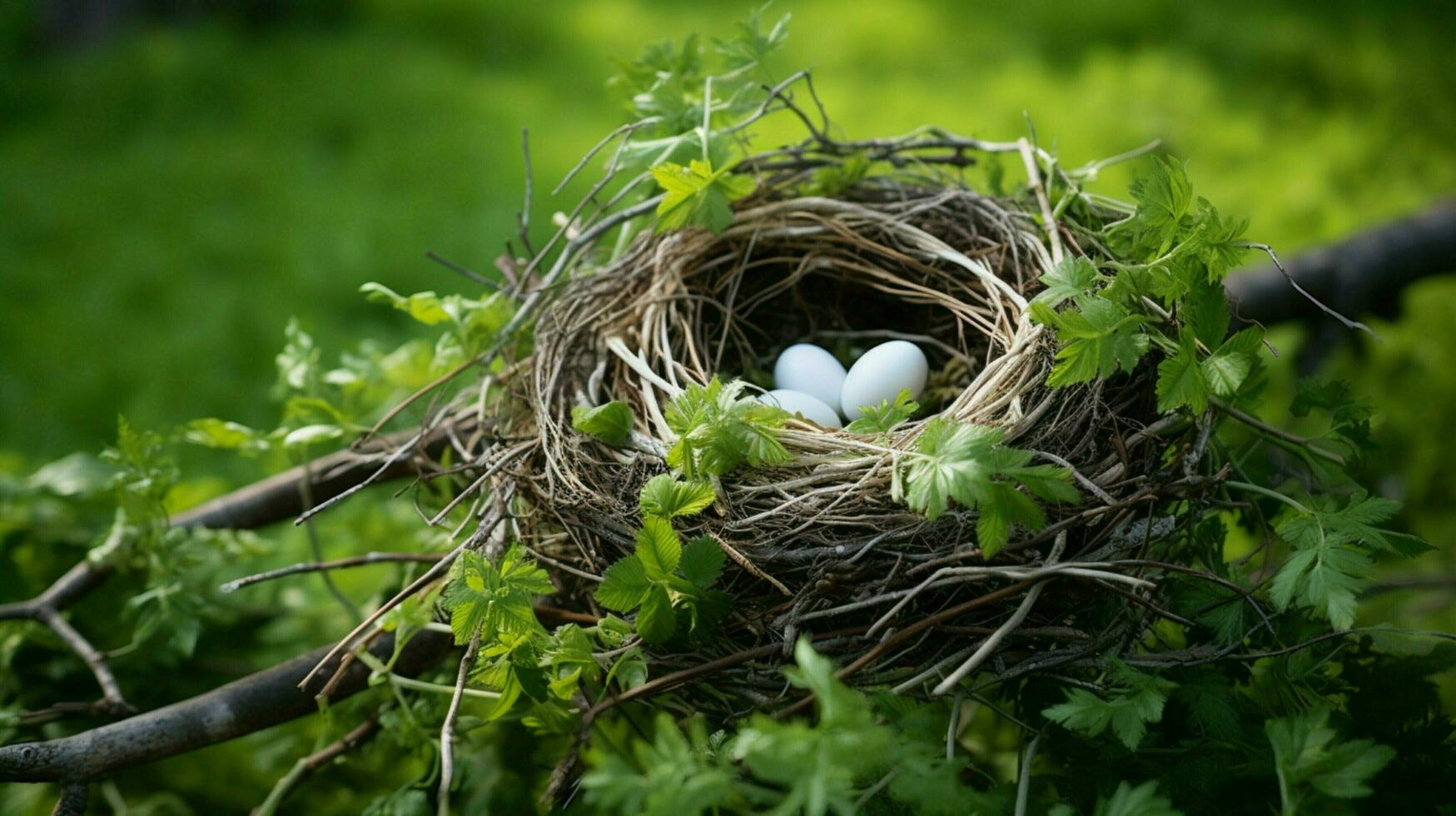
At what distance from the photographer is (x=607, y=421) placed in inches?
46.2

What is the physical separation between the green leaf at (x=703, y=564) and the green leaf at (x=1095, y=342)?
368mm

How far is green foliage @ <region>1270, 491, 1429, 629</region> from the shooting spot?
37.4 inches

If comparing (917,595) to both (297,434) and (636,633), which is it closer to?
(636,633)

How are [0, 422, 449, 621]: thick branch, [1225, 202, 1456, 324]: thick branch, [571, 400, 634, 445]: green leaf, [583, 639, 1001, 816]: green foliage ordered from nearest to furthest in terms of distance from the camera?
1. [583, 639, 1001, 816]: green foliage
2. [571, 400, 634, 445]: green leaf
3. [0, 422, 449, 621]: thick branch
4. [1225, 202, 1456, 324]: thick branch

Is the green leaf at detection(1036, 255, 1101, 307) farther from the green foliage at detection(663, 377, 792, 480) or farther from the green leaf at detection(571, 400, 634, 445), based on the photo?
the green leaf at detection(571, 400, 634, 445)

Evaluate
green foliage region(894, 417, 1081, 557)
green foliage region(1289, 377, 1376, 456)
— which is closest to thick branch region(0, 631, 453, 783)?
green foliage region(894, 417, 1081, 557)

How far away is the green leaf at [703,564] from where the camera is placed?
1.02m

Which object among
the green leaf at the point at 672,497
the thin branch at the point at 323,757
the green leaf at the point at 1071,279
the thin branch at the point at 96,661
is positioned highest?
the green leaf at the point at 1071,279

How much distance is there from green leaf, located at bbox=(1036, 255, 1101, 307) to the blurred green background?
4.48ft

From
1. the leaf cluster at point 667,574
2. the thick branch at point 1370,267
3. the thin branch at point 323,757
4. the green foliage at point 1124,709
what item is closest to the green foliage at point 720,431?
the leaf cluster at point 667,574

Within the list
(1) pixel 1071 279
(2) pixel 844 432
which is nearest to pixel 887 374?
(2) pixel 844 432

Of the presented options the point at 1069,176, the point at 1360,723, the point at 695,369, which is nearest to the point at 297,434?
the point at 695,369

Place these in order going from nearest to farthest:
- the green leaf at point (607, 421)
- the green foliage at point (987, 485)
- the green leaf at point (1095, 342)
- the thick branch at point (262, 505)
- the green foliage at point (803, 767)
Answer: the green foliage at point (803, 767) < the green foliage at point (987, 485) < the green leaf at point (1095, 342) < the green leaf at point (607, 421) < the thick branch at point (262, 505)

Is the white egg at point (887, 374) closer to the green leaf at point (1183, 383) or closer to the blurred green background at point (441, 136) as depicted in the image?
the green leaf at point (1183, 383)
